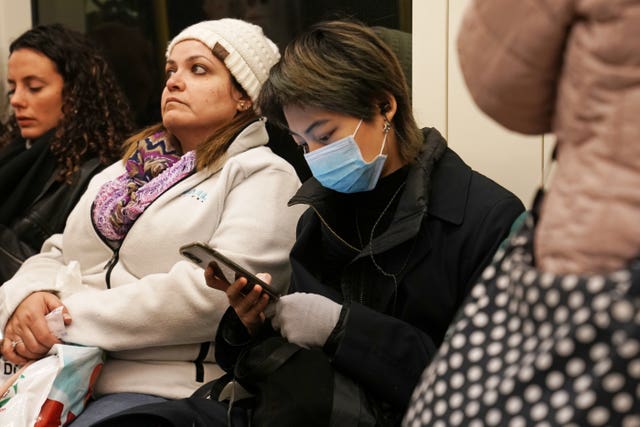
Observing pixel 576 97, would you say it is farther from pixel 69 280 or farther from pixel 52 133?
pixel 52 133

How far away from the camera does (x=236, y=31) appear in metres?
2.90

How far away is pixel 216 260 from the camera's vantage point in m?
2.01

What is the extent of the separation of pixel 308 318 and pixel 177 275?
0.60 m

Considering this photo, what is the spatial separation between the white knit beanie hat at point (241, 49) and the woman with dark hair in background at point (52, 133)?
67cm

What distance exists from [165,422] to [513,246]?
4.03ft

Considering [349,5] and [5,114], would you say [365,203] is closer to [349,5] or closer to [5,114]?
[349,5]

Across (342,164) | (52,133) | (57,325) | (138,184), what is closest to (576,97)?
(342,164)

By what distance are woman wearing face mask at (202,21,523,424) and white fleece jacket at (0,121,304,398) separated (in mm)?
193

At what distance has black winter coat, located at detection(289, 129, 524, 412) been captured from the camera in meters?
1.95

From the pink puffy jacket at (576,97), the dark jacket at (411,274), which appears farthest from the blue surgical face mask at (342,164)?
the pink puffy jacket at (576,97)

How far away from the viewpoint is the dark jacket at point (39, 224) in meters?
3.25

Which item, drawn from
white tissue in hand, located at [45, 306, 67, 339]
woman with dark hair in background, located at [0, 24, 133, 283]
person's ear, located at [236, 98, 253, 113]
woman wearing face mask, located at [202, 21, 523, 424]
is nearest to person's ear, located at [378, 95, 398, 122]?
woman wearing face mask, located at [202, 21, 523, 424]

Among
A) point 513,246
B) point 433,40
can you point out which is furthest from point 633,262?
point 433,40

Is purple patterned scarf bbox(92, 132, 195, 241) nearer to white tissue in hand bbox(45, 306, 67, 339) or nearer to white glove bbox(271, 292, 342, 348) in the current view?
white tissue in hand bbox(45, 306, 67, 339)
